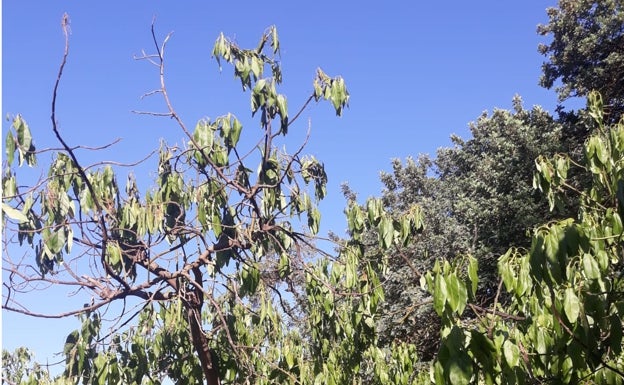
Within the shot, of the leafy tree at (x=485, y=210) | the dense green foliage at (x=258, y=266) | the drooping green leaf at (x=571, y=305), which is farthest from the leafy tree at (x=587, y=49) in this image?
the drooping green leaf at (x=571, y=305)

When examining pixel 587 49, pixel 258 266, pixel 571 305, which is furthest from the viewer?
pixel 587 49

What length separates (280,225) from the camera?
3.80 meters

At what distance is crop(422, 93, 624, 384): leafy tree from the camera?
186 cm

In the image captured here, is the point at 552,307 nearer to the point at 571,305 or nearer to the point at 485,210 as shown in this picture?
the point at 571,305

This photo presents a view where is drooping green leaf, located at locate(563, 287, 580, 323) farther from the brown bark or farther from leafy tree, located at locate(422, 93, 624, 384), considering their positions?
the brown bark

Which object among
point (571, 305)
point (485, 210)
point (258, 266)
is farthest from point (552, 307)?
point (485, 210)

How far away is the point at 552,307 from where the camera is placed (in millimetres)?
2031

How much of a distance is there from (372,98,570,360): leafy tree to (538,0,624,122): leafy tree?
742 mm

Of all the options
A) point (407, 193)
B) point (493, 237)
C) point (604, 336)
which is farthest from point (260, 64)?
point (407, 193)

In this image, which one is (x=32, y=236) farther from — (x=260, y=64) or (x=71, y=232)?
(x=260, y=64)

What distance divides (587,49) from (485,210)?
2905 mm

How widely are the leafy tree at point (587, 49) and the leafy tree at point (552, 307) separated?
8.05 meters

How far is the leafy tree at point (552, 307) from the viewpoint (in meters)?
1.86

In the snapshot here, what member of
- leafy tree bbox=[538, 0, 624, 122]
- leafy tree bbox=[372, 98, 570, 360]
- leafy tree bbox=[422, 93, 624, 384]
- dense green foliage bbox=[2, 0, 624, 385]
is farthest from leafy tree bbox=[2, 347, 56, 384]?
leafy tree bbox=[538, 0, 624, 122]
